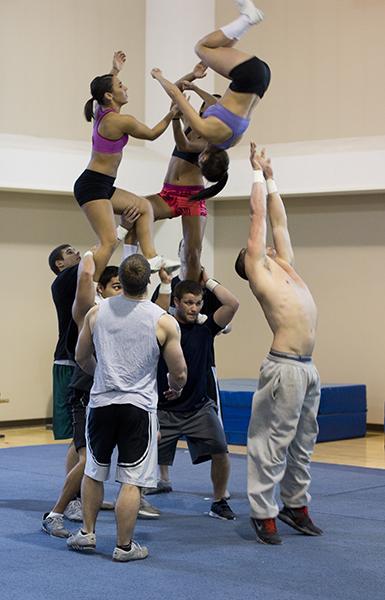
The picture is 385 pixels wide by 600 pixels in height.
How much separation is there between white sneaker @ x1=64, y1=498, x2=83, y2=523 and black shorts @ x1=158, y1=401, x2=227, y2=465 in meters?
0.68

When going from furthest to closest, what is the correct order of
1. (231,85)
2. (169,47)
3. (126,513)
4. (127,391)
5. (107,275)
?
1. (169,47)
2. (107,275)
3. (231,85)
4. (127,391)
5. (126,513)

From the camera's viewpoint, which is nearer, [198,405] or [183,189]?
[198,405]

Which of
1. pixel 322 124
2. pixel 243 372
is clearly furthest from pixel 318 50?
pixel 243 372

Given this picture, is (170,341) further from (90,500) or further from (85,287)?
(90,500)

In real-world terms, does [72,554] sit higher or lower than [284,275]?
lower

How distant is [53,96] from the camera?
38.4ft

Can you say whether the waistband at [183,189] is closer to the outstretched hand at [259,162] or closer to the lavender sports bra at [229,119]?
the outstretched hand at [259,162]

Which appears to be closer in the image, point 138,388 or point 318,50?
point 138,388

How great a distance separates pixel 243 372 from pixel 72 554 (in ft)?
23.9

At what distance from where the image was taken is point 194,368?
6.65 m

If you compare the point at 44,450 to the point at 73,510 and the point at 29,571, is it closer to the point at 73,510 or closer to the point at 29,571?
the point at 73,510

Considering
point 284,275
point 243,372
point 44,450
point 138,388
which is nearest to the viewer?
point 138,388

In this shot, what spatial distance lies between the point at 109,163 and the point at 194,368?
4.57ft

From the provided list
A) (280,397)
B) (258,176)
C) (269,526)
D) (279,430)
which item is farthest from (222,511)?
(258,176)
